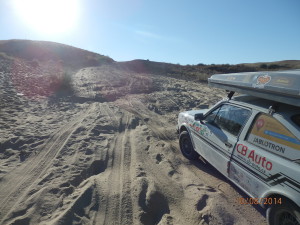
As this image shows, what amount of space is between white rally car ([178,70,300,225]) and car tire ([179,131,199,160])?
63cm

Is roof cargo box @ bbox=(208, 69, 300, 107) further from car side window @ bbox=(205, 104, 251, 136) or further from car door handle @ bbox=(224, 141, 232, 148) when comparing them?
car door handle @ bbox=(224, 141, 232, 148)

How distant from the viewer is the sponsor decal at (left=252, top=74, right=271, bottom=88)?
10.2ft

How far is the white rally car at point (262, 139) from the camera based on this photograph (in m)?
2.63

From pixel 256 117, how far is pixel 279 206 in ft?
3.96

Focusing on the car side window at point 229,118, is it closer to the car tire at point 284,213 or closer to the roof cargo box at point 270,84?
the roof cargo box at point 270,84

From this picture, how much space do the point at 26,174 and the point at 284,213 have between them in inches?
167

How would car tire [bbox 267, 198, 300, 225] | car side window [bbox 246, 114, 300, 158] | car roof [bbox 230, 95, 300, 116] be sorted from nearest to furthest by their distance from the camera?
car tire [bbox 267, 198, 300, 225], car side window [bbox 246, 114, 300, 158], car roof [bbox 230, 95, 300, 116]

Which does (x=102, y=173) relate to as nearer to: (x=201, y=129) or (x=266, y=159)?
(x=201, y=129)

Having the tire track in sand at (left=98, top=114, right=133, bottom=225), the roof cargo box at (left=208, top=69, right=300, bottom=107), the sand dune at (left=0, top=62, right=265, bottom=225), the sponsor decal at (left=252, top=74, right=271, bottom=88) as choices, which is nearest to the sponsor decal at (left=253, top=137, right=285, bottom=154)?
the roof cargo box at (left=208, top=69, right=300, bottom=107)

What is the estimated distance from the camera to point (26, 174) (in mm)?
4422

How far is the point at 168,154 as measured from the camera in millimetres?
5348

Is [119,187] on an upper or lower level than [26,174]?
upper

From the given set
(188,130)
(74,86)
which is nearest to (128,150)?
(188,130)

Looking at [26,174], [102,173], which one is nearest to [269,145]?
[102,173]
